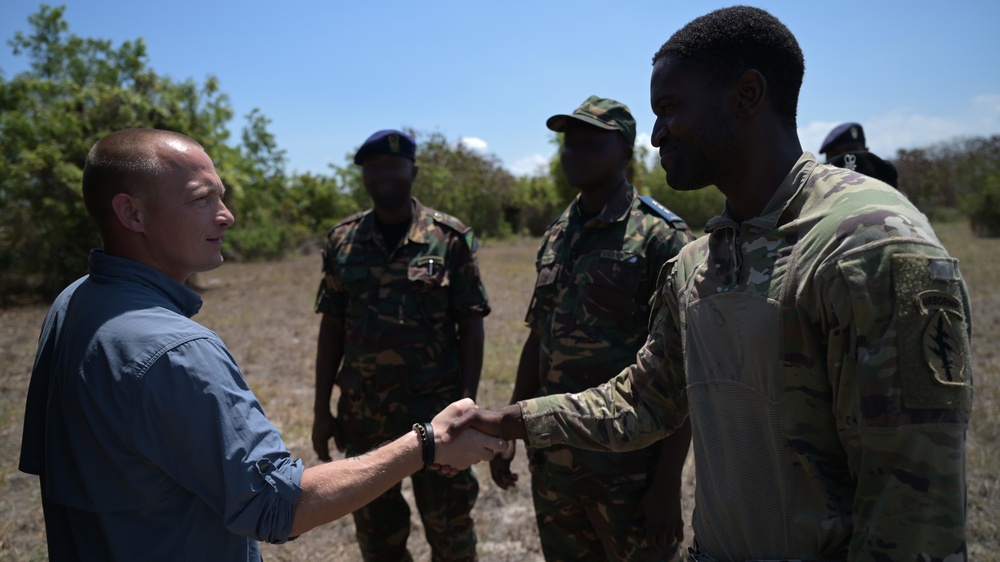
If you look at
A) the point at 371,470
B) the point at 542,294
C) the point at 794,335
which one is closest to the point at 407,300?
the point at 542,294

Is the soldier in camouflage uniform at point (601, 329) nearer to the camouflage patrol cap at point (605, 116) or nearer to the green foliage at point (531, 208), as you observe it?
the camouflage patrol cap at point (605, 116)

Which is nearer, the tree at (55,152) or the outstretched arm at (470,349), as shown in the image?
the outstretched arm at (470,349)

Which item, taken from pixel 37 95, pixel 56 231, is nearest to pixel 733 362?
pixel 56 231

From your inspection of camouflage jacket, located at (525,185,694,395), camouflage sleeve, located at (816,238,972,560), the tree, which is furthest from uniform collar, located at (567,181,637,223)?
the tree

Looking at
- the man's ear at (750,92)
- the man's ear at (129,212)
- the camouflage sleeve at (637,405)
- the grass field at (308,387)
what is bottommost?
the grass field at (308,387)

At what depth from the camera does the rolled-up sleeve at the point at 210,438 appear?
4.90ft

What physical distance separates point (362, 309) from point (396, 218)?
22.5 inches

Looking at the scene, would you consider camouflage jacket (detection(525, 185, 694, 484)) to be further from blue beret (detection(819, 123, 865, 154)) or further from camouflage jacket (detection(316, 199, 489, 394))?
blue beret (detection(819, 123, 865, 154))

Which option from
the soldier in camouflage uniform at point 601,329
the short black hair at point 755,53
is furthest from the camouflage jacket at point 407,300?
the short black hair at point 755,53

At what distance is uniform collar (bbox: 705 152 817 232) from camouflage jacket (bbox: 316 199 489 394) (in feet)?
7.04

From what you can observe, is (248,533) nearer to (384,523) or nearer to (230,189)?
(384,523)

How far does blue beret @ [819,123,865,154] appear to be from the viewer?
14.6 ft

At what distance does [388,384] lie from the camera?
3.43 meters

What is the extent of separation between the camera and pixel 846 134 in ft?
14.7
